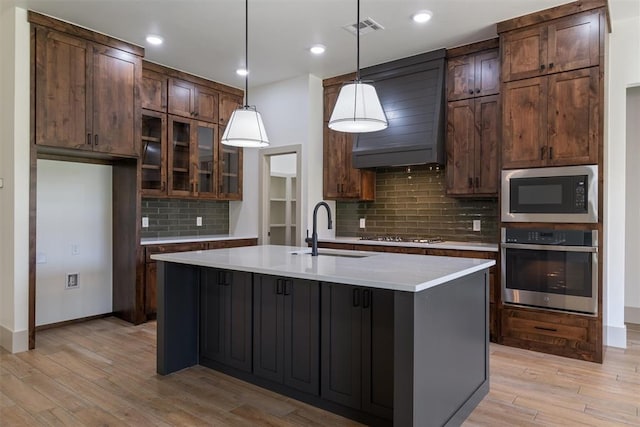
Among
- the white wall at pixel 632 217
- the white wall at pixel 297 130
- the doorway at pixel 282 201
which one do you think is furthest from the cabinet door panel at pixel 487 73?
the doorway at pixel 282 201

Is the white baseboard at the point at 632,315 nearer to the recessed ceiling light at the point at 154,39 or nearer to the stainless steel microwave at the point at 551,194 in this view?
the stainless steel microwave at the point at 551,194

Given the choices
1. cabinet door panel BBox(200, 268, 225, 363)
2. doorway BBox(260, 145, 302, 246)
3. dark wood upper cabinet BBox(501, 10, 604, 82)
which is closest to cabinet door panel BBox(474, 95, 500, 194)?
dark wood upper cabinet BBox(501, 10, 604, 82)

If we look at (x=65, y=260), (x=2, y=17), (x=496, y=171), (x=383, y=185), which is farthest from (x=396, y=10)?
(x=65, y=260)

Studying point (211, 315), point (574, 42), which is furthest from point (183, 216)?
point (574, 42)

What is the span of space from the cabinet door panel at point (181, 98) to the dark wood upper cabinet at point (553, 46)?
3.70 m

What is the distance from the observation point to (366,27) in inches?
156

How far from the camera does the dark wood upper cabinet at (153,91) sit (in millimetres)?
4910

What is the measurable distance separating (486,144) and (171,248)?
3.61 m

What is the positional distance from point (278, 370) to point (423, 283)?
1390 mm

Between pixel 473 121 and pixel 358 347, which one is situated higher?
pixel 473 121

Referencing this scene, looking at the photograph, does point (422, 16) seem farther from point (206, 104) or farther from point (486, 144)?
point (206, 104)

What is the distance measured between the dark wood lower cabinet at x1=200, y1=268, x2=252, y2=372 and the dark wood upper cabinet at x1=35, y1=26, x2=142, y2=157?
1.92 meters

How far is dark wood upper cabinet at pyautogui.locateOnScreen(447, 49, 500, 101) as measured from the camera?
4.23m

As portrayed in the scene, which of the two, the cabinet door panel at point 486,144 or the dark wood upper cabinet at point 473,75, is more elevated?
the dark wood upper cabinet at point 473,75
